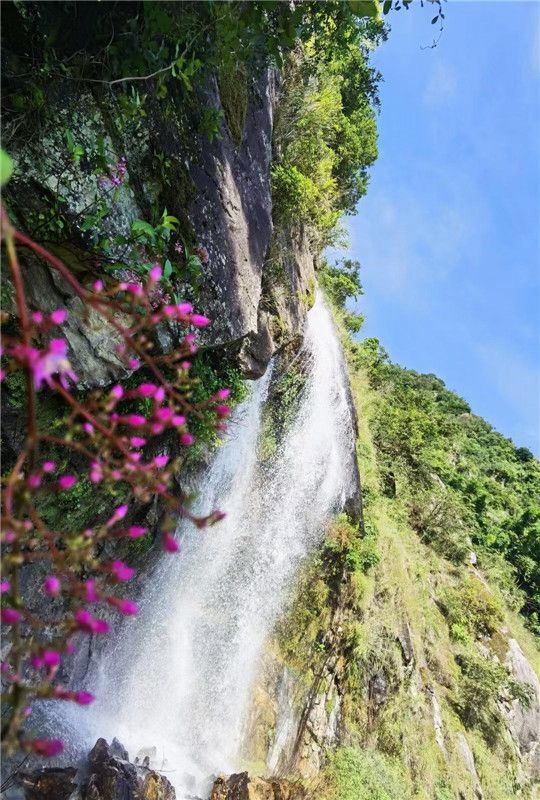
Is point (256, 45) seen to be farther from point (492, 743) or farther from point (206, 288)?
point (492, 743)

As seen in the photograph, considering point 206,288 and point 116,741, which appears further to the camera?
point 116,741

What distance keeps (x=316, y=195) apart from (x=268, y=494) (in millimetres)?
6067

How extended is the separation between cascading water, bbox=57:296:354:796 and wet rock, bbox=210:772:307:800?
20.3 inches

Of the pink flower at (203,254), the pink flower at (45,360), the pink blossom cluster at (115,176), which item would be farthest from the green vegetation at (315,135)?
the pink flower at (45,360)

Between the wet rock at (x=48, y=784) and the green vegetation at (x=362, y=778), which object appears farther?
the green vegetation at (x=362, y=778)

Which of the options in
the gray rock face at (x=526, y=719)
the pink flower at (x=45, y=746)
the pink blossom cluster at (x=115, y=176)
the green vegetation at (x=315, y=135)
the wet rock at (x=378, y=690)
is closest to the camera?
the pink flower at (x=45, y=746)

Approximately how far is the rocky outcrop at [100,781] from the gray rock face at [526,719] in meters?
10.9

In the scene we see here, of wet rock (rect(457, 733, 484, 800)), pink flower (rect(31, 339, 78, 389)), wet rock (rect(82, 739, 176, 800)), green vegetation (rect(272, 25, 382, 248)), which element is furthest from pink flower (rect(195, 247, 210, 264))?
wet rock (rect(457, 733, 484, 800))

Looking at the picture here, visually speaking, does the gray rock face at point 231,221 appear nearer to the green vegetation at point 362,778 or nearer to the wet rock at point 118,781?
the wet rock at point 118,781

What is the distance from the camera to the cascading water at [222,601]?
874 cm

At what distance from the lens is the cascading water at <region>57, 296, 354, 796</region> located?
874 centimetres

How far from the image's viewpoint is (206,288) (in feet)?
20.6

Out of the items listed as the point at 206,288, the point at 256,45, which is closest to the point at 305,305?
the point at 206,288

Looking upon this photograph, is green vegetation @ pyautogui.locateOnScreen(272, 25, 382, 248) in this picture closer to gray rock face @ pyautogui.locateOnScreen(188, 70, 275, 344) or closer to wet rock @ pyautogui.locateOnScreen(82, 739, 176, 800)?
gray rock face @ pyautogui.locateOnScreen(188, 70, 275, 344)
